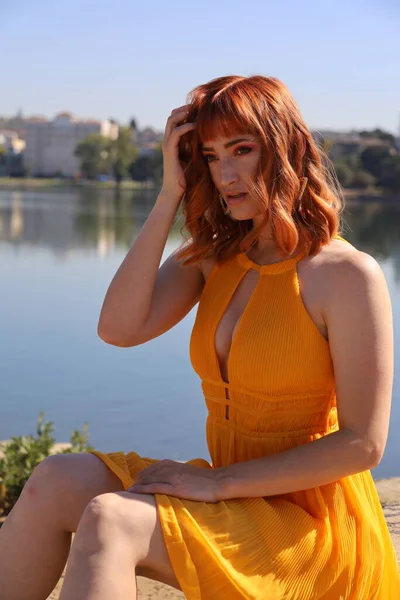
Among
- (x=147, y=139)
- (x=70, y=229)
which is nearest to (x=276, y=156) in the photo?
(x=70, y=229)

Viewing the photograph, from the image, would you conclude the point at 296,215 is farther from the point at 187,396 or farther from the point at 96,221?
the point at 96,221

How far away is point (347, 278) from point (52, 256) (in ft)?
47.9

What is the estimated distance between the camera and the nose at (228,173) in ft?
6.78

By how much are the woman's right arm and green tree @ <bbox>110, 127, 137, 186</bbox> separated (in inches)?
3200

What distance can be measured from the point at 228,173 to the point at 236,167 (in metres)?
0.02

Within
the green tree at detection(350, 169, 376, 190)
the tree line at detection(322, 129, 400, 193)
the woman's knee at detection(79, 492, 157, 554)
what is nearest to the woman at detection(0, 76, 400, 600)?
the woman's knee at detection(79, 492, 157, 554)

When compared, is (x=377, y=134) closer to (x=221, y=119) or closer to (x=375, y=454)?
(x=221, y=119)

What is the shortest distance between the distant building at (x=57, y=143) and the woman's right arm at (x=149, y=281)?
10107 cm

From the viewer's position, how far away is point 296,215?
2105 millimetres

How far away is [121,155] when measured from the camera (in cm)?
8706

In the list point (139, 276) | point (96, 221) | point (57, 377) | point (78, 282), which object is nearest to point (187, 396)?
point (57, 377)

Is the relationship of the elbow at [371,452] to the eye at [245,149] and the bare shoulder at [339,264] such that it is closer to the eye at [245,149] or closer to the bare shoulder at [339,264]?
the bare shoulder at [339,264]

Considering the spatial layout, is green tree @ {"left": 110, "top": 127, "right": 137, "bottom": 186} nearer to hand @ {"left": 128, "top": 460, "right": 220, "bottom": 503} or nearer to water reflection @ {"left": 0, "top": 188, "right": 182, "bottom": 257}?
water reflection @ {"left": 0, "top": 188, "right": 182, "bottom": 257}

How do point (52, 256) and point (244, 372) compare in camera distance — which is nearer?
point (244, 372)
